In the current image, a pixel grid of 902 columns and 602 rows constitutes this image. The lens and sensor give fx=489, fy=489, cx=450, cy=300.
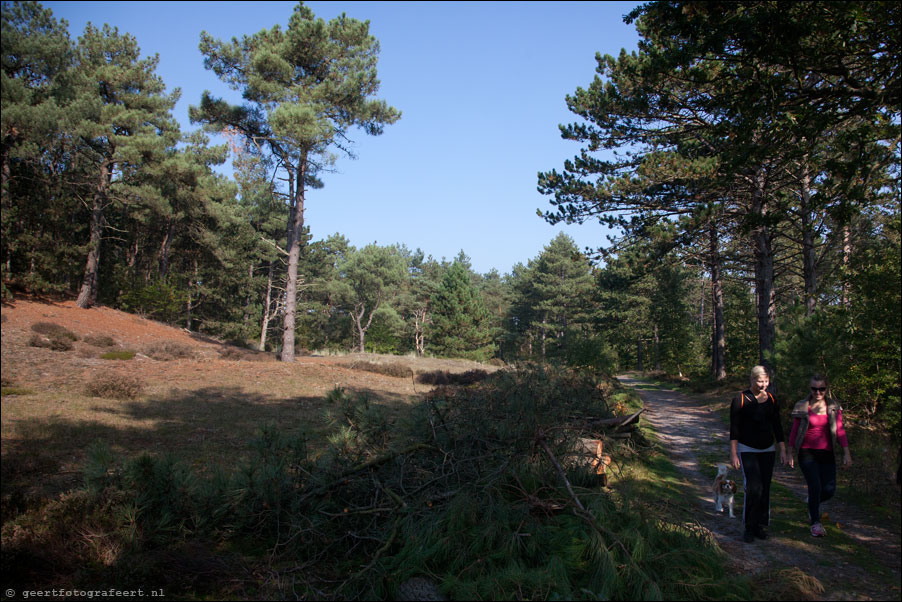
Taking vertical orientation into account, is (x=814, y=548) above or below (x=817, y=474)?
below

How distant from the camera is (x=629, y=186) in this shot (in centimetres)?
1295

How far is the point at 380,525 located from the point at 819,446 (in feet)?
14.7

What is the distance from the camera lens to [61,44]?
16.8m

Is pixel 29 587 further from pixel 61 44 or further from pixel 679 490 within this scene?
pixel 61 44

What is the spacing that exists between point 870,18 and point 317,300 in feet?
168

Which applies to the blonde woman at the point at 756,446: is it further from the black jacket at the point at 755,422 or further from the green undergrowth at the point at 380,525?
the green undergrowth at the point at 380,525

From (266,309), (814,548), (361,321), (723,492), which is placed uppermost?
(266,309)

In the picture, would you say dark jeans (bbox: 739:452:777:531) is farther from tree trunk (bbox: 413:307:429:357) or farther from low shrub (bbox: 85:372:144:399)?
tree trunk (bbox: 413:307:429:357)

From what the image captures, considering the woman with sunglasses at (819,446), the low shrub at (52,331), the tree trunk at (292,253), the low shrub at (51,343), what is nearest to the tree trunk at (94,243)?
the low shrub at (52,331)

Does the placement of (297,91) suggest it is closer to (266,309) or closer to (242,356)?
(242,356)

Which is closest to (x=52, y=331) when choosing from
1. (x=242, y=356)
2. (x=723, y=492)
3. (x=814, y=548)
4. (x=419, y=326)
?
(x=242, y=356)

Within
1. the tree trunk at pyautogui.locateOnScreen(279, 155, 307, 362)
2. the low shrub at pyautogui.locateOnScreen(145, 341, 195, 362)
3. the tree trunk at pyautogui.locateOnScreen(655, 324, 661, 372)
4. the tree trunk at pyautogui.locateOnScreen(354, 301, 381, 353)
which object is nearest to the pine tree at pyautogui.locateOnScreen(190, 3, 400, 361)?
the tree trunk at pyautogui.locateOnScreen(279, 155, 307, 362)

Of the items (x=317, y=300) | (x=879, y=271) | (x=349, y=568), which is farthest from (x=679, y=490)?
(x=317, y=300)

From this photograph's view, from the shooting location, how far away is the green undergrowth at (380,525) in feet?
11.3
